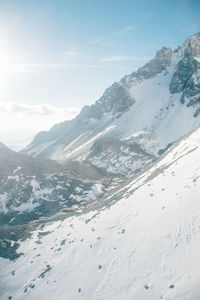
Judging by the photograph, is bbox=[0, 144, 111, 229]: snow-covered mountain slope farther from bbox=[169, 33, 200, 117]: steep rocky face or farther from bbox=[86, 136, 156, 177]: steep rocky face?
bbox=[169, 33, 200, 117]: steep rocky face

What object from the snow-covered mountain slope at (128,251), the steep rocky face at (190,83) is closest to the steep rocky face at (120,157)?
the steep rocky face at (190,83)

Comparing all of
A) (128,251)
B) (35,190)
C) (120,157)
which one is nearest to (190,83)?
(120,157)

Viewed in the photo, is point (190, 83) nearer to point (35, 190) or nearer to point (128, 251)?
point (35, 190)

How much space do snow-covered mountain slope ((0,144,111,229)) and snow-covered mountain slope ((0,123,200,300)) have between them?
32.2m

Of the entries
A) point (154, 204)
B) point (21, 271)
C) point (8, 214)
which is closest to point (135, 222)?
point (154, 204)

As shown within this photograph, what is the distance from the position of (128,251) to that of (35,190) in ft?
198

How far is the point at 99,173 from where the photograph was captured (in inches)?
4365

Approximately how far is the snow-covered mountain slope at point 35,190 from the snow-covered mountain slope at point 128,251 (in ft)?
106

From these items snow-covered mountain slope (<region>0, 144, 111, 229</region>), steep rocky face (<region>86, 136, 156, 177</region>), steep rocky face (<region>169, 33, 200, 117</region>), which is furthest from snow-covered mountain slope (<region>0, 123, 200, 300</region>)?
steep rocky face (<region>169, 33, 200, 117</region>)

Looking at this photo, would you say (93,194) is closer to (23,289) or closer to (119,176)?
(119,176)

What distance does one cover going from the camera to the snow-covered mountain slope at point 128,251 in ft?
60.4

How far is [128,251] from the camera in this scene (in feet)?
75.7

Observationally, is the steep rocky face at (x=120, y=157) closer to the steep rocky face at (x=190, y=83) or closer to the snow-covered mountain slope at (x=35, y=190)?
the snow-covered mountain slope at (x=35, y=190)

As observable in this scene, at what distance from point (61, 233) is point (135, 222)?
46.5 feet
